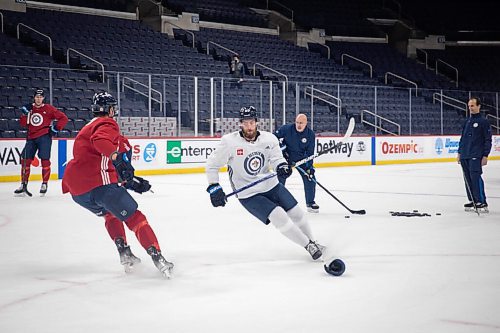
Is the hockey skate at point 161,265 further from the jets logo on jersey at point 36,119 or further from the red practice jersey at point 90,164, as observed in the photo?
the jets logo on jersey at point 36,119

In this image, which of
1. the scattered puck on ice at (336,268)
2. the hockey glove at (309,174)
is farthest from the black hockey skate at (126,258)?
the hockey glove at (309,174)

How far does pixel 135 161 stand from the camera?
1720 centimetres

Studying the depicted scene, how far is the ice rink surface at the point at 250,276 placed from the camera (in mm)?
4164

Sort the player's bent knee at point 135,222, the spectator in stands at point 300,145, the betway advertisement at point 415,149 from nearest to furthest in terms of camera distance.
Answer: the player's bent knee at point 135,222, the spectator in stands at point 300,145, the betway advertisement at point 415,149

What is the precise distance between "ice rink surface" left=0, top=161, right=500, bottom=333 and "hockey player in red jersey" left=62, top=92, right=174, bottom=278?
0.77 feet

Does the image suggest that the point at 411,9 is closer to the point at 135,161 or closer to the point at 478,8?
the point at 478,8

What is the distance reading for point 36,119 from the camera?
1248cm

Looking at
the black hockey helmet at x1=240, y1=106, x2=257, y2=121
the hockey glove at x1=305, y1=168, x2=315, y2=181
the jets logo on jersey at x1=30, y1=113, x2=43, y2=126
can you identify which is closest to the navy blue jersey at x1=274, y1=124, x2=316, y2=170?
the hockey glove at x1=305, y1=168, x2=315, y2=181

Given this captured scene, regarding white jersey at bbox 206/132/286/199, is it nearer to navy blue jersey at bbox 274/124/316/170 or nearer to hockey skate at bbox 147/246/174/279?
hockey skate at bbox 147/246/174/279

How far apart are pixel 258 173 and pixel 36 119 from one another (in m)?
7.13

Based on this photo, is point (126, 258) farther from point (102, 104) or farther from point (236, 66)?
point (236, 66)

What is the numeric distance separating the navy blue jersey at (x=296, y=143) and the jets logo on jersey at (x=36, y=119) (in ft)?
14.4

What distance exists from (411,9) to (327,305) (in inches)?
1266

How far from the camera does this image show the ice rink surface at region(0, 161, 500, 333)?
416 centimetres
